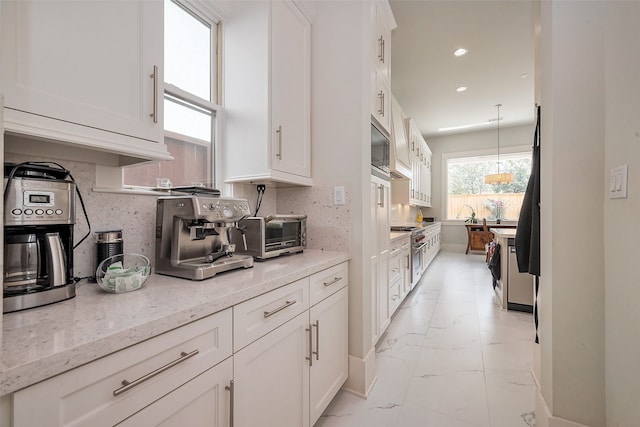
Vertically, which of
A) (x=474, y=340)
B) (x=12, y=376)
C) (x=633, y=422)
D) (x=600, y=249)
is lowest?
(x=474, y=340)

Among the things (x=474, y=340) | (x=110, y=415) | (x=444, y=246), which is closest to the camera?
(x=110, y=415)

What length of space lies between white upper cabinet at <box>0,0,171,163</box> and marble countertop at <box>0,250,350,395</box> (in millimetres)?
491

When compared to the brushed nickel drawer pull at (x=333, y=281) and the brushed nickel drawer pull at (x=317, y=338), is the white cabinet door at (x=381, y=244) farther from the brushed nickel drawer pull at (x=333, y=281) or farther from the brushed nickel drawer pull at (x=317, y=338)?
the brushed nickel drawer pull at (x=317, y=338)

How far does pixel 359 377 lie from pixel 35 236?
1.72 meters

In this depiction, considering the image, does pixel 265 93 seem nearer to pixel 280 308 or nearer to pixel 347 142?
pixel 347 142

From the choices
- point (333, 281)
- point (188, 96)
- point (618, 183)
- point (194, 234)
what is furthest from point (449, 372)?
point (188, 96)

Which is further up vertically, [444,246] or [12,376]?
[12,376]

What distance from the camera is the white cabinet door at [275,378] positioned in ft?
3.08

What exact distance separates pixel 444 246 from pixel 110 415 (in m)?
8.16

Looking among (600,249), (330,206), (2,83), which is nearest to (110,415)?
(2,83)

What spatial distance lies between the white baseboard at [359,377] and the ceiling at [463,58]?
3235 mm

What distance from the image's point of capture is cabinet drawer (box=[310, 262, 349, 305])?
1.38 m

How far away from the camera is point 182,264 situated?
1105 millimetres

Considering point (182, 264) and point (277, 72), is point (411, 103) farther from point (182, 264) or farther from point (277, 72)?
point (182, 264)
